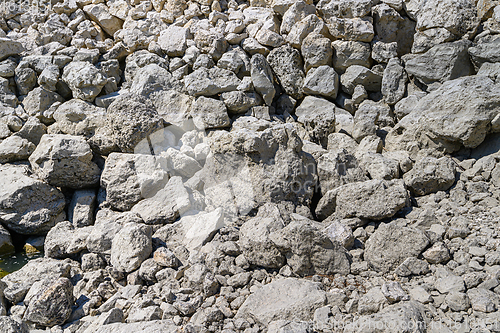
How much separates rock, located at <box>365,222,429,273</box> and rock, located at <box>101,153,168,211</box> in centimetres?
268

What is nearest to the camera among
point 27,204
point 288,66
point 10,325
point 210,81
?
point 10,325

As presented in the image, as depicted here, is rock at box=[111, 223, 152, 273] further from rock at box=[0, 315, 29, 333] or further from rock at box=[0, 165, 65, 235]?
rock at box=[0, 165, 65, 235]

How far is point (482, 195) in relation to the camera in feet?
12.2

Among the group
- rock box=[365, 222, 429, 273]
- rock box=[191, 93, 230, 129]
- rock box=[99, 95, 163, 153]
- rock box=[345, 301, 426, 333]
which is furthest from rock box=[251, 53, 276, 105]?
rock box=[345, 301, 426, 333]

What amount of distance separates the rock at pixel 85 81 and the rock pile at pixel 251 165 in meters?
0.02

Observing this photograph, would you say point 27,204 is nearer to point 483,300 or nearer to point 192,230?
point 192,230

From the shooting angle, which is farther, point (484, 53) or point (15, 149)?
point (15, 149)

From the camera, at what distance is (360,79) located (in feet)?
18.7

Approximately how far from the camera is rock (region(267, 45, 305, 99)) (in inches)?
232

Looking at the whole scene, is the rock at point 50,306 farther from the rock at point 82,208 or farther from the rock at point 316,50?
the rock at point 316,50

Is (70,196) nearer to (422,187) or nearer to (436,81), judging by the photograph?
(422,187)

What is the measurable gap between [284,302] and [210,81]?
3.78m

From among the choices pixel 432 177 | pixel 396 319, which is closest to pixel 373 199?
pixel 432 177

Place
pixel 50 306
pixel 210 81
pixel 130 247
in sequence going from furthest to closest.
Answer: pixel 210 81 < pixel 130 247 < pixel 50 306
